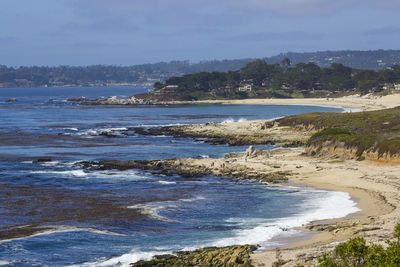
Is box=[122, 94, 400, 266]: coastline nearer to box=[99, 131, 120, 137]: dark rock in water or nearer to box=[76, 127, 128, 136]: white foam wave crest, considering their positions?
box=[99, 131, 120, 137]: dark rock in water

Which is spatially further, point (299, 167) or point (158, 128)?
point (158, 128)

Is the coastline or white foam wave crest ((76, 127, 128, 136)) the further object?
white foam wave crest ((76, 127, 128, 136))

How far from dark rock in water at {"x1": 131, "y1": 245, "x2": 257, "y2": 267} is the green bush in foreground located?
4.77 m

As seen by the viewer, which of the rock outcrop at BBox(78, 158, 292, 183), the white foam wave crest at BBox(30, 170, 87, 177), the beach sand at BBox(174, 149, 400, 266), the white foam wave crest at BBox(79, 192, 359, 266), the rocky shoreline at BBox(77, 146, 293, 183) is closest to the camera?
the beach sand at BBox(174, 149, 400, 266)

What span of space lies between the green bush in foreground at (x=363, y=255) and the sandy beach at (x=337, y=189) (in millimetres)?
Answer: 3491

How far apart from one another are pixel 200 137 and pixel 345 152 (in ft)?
86.6

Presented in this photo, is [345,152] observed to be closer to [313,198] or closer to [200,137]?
[313,198]

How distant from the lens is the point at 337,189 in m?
33.9

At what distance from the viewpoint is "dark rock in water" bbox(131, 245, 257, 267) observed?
19.8 m

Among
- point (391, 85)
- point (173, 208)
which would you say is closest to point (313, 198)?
point (173, 208)

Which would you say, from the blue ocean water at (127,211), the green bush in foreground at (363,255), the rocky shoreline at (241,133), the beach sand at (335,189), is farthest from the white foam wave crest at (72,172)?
the green bush in foreground at (363,255)

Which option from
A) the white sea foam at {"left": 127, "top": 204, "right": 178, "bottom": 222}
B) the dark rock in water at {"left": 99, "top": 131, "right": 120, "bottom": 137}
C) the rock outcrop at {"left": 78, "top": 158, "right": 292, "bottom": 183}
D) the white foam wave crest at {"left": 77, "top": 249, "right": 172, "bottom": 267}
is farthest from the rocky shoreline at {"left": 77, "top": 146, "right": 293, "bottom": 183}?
the dark rock in water at {"left": 99, "top": 131, "right": 120, "bottom": 137}

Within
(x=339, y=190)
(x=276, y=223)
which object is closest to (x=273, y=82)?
(x=339, y=190)

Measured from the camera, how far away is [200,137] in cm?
6694
